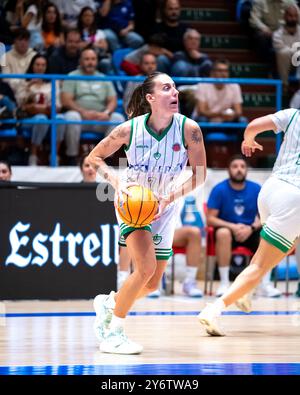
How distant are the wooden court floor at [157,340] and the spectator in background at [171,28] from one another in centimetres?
553

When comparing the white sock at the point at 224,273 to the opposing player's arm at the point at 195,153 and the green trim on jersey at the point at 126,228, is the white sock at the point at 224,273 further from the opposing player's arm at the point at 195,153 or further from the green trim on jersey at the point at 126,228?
the green trim on jersey at the point at 126,228

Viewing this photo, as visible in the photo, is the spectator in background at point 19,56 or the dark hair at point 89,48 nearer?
the dark hair at point 89,48

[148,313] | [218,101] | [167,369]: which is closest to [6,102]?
[218,101]

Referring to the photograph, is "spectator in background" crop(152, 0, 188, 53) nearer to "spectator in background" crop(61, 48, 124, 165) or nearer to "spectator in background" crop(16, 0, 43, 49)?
"spectator in background" crop(16, 0, 43, 49)

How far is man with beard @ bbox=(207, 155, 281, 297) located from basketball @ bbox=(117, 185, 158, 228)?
4951 millimetres

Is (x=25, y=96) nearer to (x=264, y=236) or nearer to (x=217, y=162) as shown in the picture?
(x=217, y=162)

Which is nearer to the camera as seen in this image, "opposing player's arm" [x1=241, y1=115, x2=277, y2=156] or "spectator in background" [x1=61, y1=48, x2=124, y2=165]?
"opposing player's arm" [x1=241, y1=115, x2=277, y2=156]

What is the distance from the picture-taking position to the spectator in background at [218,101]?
13289mm

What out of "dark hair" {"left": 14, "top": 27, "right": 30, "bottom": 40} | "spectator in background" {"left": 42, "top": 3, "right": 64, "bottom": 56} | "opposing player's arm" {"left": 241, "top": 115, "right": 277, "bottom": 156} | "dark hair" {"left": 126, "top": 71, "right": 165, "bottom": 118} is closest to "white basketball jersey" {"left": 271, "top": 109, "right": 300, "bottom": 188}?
"opposing player's arm" {"left": 241, "top": 115, "right": 277, "bottom": 156}

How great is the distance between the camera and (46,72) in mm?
13281

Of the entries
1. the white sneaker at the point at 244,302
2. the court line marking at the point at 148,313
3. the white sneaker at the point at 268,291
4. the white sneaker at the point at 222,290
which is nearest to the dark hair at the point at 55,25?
the white sneaker at the point at 222,290

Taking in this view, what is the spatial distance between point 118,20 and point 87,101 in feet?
8.12

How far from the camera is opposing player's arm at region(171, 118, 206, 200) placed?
6586 mm
